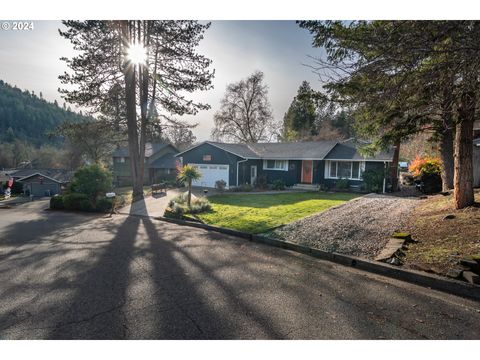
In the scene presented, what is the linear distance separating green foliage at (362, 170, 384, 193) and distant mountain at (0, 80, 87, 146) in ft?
197

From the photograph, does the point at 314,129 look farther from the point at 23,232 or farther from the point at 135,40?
the point at 23,232

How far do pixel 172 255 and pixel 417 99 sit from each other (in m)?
6.79

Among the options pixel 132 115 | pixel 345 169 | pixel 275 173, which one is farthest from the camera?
pixel 275 173

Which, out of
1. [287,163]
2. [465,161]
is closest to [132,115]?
[287,163]

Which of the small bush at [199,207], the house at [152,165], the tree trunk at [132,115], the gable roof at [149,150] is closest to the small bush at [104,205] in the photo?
the tree trunk at [132,115]

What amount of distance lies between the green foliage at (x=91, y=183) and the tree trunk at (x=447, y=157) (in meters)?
17.1

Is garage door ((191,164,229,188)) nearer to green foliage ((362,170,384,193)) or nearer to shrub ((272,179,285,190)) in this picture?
shrub ((272,179,285,190))

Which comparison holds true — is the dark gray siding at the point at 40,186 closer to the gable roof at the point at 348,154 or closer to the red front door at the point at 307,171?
the red front door at the point at 307,171

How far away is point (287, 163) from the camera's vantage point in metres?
21.3

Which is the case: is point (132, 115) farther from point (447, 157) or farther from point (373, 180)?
point (447, 157)

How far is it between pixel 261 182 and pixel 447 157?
530 inches

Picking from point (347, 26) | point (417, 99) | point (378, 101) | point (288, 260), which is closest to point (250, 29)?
point (347, 26)

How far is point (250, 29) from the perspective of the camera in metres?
5.38

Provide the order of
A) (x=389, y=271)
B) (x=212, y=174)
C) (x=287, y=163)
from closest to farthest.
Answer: (x=389, y=271), (x=287, y=163), (x=212, y=174)
